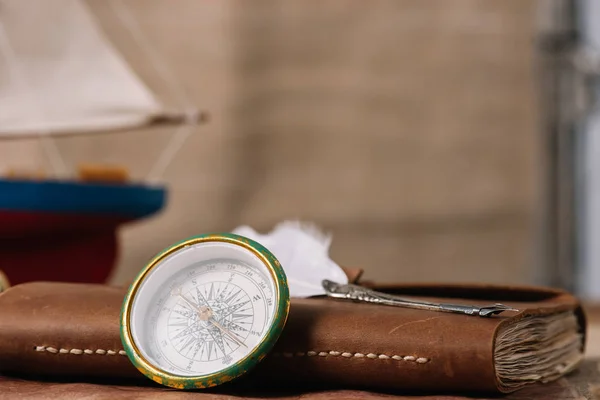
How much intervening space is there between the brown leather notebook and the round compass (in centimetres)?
4

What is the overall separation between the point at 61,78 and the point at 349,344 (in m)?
1.60

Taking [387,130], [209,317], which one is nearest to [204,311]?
[209,317]

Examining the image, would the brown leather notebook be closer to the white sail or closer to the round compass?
the round compass

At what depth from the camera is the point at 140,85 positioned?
2.28 meters

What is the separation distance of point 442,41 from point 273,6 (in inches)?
28.4

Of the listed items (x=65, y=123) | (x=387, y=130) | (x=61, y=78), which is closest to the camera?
(x=65, y=123)

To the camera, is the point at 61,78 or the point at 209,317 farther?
the point at 61,78

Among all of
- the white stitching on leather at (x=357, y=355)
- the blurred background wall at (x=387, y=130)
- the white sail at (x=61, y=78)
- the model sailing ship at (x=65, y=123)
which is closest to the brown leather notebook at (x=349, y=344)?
the white stitching on leather at (x=357, y=355)

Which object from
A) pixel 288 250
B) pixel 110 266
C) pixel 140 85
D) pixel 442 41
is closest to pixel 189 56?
pixel 442 41

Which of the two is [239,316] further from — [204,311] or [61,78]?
[61,78]

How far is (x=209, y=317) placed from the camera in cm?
87

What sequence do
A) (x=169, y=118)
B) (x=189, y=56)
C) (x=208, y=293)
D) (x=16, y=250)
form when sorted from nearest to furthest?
(x=208, y=293) < (x=16, y=250) < (x=169, y=118) < (x=189, y=56)

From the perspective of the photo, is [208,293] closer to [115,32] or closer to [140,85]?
[140,85]

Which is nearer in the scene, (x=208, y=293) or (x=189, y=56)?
(x=208, y=293)
